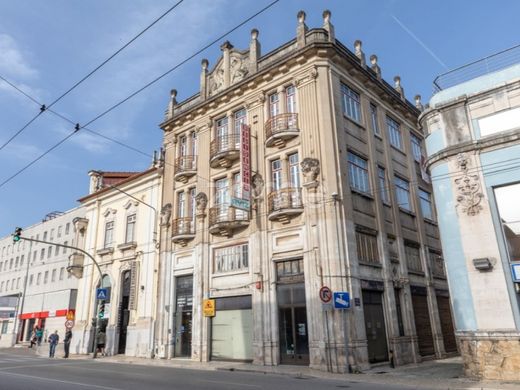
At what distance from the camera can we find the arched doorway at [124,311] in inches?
1068

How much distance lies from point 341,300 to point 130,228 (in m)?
17.9

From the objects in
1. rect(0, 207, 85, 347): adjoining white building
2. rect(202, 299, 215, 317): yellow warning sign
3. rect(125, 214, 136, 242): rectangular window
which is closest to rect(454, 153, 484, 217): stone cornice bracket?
rect(202, 299, 215, 317): yellow warning sign

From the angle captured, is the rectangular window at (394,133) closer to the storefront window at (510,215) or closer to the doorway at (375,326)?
the doorway at (375,326)

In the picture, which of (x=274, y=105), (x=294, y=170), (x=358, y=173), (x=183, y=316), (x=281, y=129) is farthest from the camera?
(x=183, y=316)

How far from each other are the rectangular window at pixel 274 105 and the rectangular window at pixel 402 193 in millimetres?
8127

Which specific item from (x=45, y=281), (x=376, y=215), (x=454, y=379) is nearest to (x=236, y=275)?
(x=376, y=215)

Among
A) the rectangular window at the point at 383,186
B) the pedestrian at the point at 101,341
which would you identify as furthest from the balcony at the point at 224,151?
the pedestrian at the point at 101,341

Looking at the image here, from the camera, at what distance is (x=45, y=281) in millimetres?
45938

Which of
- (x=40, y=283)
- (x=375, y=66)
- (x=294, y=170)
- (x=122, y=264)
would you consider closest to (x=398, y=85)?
(x=375, y=66)

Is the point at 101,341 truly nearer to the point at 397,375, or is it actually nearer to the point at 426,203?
the point at 397,375

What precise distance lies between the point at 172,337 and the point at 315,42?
17.6 meters

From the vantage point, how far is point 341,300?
16.1m

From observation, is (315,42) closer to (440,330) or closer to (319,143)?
(319,143)

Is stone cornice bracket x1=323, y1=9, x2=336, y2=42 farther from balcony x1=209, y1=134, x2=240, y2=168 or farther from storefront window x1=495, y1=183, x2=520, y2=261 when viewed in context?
storefront window x1=495, y1=183, x2=520, y2=261
